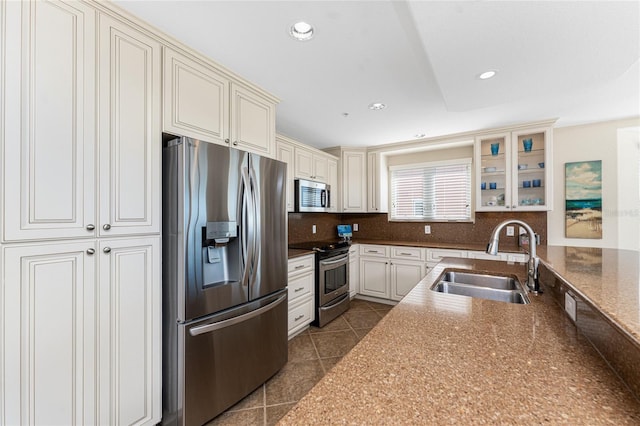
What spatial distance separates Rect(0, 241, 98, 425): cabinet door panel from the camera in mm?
1077

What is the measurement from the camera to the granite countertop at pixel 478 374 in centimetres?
56

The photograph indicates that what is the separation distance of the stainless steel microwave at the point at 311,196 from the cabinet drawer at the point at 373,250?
806 millimetres

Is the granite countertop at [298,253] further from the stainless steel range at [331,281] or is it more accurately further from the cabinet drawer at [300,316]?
the cabinet drawer at [300,316]

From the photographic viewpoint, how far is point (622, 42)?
125cm

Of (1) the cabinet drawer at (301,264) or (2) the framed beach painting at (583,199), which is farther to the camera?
(2) the framed beach painting at (583,199)

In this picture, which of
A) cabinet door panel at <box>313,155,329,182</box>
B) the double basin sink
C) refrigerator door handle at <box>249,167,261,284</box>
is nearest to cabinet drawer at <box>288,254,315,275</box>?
refrigerator door handle at <box>249,167,261,284</box>

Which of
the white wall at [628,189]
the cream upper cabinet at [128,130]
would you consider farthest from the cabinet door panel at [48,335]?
the white wall at [628,189]

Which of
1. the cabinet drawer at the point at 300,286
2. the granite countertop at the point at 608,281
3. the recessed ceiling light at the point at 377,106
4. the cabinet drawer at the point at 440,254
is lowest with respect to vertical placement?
the cabinet drawer at the point at 300,286

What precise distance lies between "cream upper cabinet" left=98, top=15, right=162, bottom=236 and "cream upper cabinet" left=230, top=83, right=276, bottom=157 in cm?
55

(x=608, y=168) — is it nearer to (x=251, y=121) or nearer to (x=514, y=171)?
(x=514, y=171)

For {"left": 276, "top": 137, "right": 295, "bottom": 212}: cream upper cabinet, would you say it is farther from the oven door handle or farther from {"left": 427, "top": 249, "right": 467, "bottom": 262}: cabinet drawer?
{"left": 427, "top": 249, "right": 467, "bottom": 262}: cabinet drawer

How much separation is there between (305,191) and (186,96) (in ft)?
6.04

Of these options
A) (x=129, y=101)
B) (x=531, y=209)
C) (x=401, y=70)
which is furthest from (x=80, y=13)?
(x=531, y=209)

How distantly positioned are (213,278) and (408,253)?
2702mm
